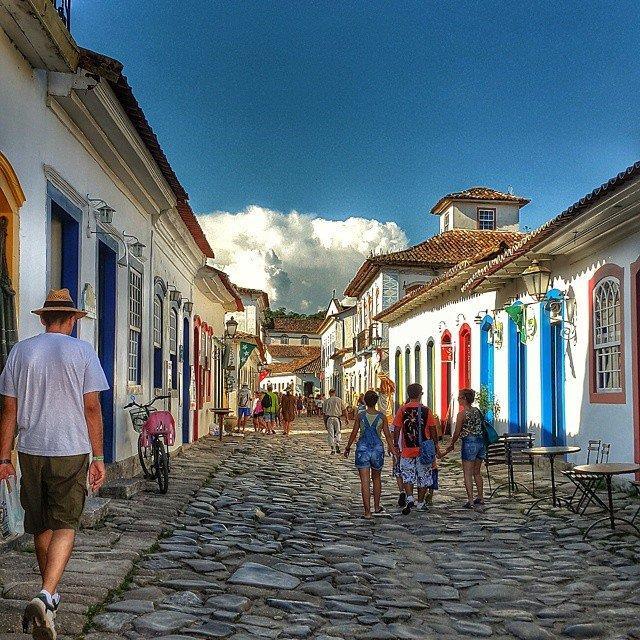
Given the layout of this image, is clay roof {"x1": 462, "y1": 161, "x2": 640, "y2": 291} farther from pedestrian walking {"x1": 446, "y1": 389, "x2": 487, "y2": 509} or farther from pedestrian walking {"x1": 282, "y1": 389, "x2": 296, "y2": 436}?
pedestrian walking {"x1": 282, "y1": 389, "x2": 296, "y2": 436}

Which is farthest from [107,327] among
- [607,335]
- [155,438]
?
[607,335]

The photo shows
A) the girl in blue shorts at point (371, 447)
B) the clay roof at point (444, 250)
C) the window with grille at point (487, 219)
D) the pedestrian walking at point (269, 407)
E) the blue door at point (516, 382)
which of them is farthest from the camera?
the window with grille at point (487, 219)

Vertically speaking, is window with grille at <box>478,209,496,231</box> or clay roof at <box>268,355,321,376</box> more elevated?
window with grille at <box>478,209,496,231</box>

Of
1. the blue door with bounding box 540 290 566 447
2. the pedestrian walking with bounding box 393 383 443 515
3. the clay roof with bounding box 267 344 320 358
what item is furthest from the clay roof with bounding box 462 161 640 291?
the clay roof with bounding box 267 344 320 358

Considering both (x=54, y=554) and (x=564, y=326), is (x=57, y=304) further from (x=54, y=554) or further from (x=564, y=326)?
(x=564, y=326)

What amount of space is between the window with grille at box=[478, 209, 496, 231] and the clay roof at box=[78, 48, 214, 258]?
2339 centimetres

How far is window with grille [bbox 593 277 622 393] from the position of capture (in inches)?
433

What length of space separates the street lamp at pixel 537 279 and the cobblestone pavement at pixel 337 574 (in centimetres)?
419

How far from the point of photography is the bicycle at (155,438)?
9.91 meters

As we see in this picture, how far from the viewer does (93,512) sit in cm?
742

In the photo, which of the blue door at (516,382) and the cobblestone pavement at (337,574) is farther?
the blue door at (516,382)

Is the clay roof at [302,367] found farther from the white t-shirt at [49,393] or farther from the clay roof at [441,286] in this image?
the white t-shirt at [49,393]

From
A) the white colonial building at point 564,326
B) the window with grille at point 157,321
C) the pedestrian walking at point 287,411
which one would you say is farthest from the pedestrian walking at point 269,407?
the window with grille at point 157,321

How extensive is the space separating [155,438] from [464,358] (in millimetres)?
11311
